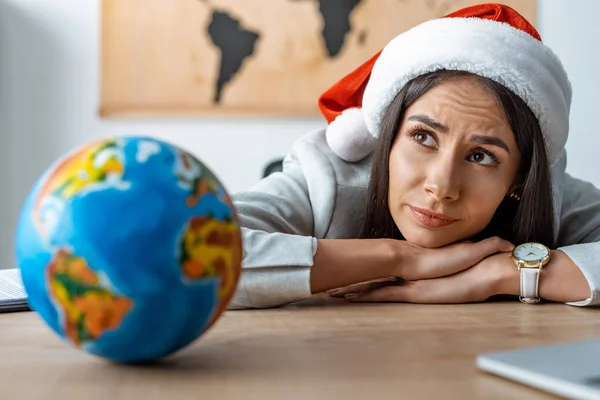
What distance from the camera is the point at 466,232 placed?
1.40 meters

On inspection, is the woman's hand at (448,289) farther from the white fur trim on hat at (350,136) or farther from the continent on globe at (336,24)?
the continent on globe at (336,24)

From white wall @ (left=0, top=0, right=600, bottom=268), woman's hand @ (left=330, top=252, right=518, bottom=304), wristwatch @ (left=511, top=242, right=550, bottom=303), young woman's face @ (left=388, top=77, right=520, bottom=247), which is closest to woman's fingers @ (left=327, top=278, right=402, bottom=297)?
woman's hand @ (left=330, top=252, right=518, bottom=304)

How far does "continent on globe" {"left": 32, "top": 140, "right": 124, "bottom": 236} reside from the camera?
65cm

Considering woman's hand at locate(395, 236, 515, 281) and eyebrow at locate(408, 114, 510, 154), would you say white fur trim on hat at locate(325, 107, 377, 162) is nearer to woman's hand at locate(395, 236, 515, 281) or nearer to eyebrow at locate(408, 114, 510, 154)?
eyebrow at locate(408, 114, 510, 154)

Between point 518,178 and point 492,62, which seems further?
point 518,178

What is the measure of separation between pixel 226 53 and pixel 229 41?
0.18 feet

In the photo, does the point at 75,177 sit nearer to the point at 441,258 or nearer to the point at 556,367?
the point at 556,367

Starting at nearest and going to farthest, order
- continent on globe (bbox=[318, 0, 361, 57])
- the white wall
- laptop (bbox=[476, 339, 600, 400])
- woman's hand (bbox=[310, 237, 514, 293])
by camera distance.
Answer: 1. laptop (bbox=[476, 339, 600, 400])
2. woman's hand (bbox=[310, 237, 514, 293])
3. the white wall
4. continent on globe (bbox=[318, 0, 361, 57])

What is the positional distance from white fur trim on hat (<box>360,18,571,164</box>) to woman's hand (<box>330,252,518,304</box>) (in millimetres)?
300

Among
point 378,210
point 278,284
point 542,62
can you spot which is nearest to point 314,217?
point 378,210

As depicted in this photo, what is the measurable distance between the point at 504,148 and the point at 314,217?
0.41m

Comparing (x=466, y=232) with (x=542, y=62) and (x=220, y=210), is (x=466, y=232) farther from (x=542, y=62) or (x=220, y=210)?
(x=220, y=210)

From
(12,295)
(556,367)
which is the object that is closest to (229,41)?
(12,295)

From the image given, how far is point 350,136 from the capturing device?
1.55 m
